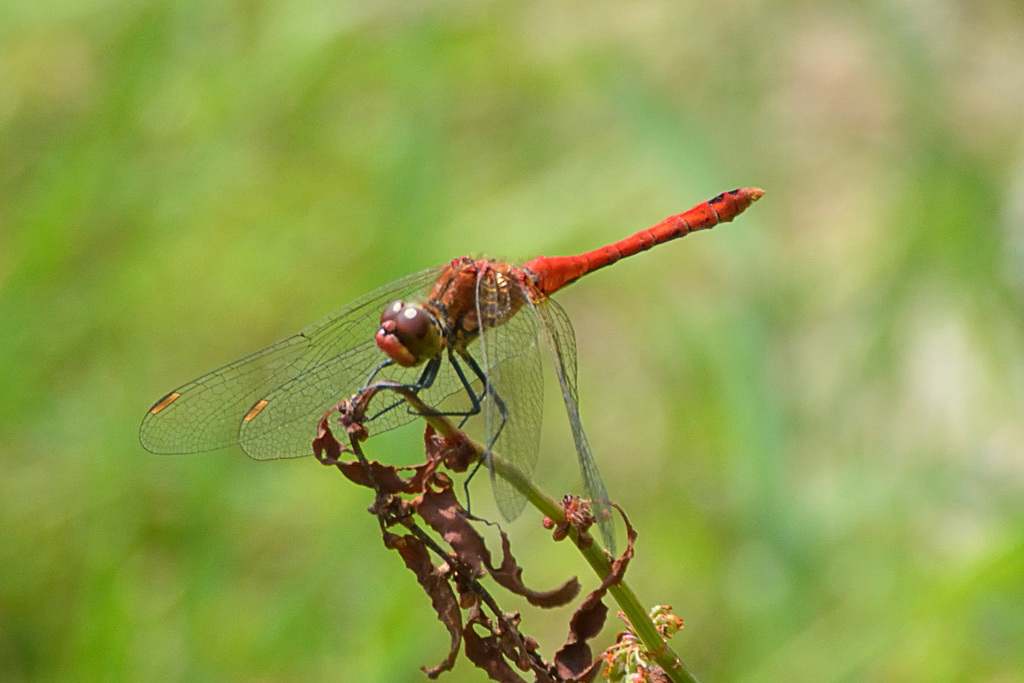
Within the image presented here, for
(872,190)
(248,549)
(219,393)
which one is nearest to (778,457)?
(248,549)

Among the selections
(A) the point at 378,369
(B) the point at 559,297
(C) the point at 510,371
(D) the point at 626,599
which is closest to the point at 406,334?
(A) the point at 378,369

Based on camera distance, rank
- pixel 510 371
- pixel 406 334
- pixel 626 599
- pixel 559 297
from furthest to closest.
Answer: pixel 559 297, pixel 510 371, pixel 406 334, pixel 626 599

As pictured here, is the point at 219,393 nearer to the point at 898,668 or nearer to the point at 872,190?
the point at 898,668

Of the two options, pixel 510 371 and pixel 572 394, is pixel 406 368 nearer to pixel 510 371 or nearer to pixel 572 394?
pixel 510 371

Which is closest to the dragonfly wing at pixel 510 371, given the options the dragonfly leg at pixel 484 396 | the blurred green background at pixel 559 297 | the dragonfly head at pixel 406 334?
the dragonfly leg at pixel 484 396

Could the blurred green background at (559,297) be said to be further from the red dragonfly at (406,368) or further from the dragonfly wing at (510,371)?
the dragonfly wing at (510,371)
